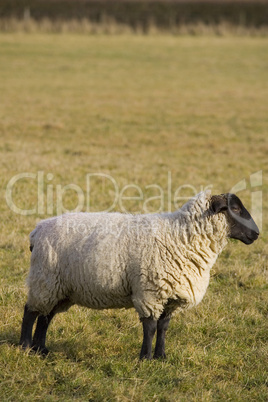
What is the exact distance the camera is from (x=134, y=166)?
12.5 metres

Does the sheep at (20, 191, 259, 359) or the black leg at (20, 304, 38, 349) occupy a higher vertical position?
the sheep at (20, 191, 259, 359)

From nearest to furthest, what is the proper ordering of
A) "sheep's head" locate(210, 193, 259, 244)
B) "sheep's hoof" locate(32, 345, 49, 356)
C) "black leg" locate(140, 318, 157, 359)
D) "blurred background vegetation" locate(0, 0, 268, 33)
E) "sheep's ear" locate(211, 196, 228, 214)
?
"black leg" locate(140, 318, 157, 359)
"sheep's hoof" locate(32, 345, 49, 356)
"sheep's ear" locate(211, 196, 228, 214)
"sheep's head" locate(210, 193, 259, 244)
"blurred background vegetation" locate(0, 0, 268, 33)

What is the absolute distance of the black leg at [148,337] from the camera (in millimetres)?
4578

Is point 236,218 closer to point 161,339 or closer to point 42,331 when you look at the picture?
point 161,339

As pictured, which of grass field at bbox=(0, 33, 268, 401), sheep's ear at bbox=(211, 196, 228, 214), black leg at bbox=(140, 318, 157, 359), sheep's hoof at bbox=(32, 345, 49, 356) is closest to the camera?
grass field at bbox=(0, 33, 268, 401)

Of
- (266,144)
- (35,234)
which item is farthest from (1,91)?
(35,234)

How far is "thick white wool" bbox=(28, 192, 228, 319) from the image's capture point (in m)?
4.62

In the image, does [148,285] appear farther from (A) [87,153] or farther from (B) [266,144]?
(B) [266,144]

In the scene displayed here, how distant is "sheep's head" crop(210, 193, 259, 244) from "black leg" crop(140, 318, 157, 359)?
1.13m

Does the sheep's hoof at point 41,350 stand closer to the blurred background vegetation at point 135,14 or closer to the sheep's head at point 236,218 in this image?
the sheep's head at point 236,218

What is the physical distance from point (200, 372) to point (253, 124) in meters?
14.3

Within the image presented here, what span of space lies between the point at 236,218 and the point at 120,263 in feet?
3.88

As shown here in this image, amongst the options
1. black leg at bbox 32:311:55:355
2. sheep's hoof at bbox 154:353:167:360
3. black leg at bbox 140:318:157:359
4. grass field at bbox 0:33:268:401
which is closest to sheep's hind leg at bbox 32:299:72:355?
black leg at bbox 32:311:55:355

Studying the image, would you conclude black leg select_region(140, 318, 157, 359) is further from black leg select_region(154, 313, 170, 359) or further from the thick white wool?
black leg select_region(154, 313, 170, 359)
